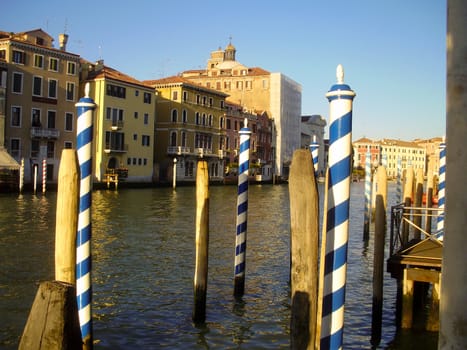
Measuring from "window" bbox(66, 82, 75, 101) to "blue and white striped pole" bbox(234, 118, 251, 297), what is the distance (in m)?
25.7

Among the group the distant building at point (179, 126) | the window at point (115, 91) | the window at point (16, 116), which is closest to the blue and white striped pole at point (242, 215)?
the window at point (16, 116)

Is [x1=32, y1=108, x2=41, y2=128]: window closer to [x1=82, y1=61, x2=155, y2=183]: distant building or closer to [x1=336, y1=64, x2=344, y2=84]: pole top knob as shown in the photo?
[x1=82, y1=61, x2=155, y2=183]: distant building

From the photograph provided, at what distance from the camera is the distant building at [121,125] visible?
3244 centimetres

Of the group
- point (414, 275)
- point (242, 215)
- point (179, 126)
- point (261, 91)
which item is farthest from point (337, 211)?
point (261, 91)

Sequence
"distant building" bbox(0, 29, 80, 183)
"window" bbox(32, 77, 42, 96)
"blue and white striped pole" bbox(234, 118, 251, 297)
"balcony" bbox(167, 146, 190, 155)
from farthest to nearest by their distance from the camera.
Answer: "balcony" bbox(167, 146, 190, 155)
"window" bbox(32, 77, 42, 96)
"distant building" bbox(0, 29, 80, 183)
"blue and white striped pole" bbox(234, 118, 251, 297)

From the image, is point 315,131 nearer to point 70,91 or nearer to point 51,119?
point 70,91

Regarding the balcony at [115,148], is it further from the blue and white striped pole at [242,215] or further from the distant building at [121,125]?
the blue and white striped pole at [242,215]

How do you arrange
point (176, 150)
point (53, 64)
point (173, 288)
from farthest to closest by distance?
point (176, 150) → point (53, 64) → point (173, 288)

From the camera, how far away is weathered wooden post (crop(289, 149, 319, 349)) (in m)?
3.09

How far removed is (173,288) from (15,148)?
22767mm

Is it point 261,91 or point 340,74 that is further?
point 261,91

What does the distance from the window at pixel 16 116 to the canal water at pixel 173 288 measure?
13.7 metres

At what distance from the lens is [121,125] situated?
33906 mm

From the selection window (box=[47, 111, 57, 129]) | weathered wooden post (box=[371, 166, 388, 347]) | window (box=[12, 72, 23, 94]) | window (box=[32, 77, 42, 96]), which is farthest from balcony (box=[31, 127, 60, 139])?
weathered wooden post (box=[371, 166, 388, 347])
